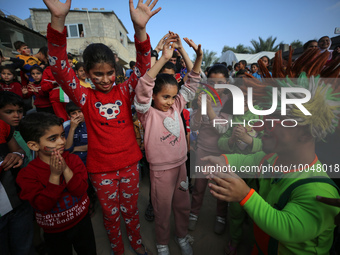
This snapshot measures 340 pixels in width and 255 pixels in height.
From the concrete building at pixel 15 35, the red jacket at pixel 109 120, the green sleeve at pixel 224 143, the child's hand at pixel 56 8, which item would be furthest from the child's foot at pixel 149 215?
the concrete building at pixel 15 35

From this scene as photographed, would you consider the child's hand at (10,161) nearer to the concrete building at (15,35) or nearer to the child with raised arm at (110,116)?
the child with raised arm at (110,116)

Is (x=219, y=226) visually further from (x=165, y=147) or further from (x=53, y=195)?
(x=53, y=195)

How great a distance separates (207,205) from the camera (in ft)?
9.49

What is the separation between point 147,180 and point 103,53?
281 cm

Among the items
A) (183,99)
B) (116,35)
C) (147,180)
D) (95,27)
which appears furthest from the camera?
(116,35)

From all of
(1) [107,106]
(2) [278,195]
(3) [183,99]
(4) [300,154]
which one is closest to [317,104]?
(4) [300,154]

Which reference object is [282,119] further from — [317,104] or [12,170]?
[12,170]

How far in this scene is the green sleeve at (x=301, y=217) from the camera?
890 mm

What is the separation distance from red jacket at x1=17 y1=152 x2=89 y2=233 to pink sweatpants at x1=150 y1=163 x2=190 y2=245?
685mm

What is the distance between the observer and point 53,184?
1.24m

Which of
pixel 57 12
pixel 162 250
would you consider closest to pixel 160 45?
pixel 57 12

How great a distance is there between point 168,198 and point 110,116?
103 cm

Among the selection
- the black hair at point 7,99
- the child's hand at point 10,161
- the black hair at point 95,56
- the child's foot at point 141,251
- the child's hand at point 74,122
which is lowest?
the child's foot at point 141,251

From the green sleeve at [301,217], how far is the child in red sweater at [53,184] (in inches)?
53.2
